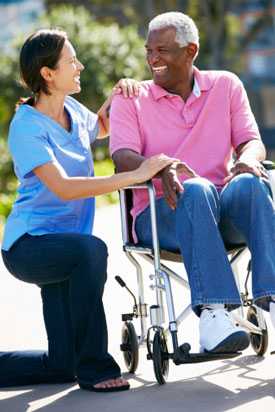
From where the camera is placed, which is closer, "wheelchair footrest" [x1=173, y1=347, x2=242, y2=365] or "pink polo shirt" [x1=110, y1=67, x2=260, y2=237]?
"wheelchair footrest" [x1=173, y1=347, x2=242, y2=365]

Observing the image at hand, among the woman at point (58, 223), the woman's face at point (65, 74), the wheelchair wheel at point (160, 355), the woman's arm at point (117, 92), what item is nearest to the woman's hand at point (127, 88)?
the woman's arm at point (117, 92)

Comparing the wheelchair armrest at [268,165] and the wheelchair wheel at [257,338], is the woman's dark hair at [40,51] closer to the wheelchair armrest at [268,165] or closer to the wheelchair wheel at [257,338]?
the wheelchair armrest at [268,165]

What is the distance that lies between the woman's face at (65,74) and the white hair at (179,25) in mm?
461

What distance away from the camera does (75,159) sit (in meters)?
5.20

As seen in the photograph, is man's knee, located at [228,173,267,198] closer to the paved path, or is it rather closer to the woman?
the woman

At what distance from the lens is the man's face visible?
550 cm

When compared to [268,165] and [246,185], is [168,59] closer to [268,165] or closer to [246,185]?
[268,165]

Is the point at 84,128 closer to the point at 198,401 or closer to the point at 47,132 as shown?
the point at 47,132

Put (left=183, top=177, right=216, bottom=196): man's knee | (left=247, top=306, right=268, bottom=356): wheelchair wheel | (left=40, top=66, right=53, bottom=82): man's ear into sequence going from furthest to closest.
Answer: (left=247, top=306, right=268, bottom=356): wheelchair wheel < (left=40, top=66, right=53, bottom=82): man's ear < (left=183, top=177, right=216, bottom=196): man's knee

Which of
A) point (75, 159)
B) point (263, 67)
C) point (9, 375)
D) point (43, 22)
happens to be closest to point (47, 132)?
point (75, 159)

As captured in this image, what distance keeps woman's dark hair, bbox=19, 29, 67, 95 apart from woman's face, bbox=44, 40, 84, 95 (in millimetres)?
24

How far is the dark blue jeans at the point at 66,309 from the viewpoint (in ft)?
16.4

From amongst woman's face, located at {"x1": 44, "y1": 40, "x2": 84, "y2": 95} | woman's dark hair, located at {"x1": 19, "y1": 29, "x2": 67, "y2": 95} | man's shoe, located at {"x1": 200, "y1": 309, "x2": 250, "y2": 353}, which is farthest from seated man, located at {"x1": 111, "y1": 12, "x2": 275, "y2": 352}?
woman's dark hair, located at {"x1": 19, "y1": 29, "x2": 67, "y2": 95}

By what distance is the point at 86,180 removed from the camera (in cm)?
500
